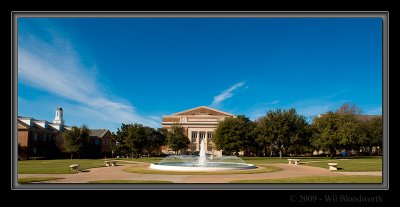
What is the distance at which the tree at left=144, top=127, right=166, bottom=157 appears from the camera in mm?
60750

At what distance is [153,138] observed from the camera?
6391cm

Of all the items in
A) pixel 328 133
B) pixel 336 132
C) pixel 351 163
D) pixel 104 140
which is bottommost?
pixel 104 140

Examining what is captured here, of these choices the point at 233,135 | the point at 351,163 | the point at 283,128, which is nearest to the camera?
the point at 351,163

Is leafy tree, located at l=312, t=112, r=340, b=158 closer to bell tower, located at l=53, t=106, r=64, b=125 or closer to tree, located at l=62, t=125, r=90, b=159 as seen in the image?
tree, located at l=62, t=125, r=90, b=159

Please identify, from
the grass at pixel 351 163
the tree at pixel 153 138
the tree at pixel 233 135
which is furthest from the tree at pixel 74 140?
the grass at pixel 351 163

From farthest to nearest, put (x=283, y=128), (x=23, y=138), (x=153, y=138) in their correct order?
(x=153, y=138) → (x=283, y=128) → (x=23, y=138)

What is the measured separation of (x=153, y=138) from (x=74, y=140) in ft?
51.8

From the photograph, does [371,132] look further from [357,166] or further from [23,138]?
[23,138]

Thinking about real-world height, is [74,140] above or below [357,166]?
above

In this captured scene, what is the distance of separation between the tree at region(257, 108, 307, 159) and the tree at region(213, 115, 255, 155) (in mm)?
3636

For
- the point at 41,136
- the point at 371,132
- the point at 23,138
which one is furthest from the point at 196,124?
the point at 23,138

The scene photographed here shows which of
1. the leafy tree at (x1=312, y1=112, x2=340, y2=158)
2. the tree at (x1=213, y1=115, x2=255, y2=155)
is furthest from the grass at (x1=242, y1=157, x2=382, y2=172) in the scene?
the tree at (x1=213, y1=115, x2=255, y2=155)

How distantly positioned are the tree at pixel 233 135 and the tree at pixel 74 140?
19.5 meters
